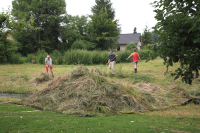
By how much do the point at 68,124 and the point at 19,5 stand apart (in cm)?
3534

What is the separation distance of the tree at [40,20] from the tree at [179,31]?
101 feet

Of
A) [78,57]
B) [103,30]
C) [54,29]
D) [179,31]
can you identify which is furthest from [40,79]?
[103,30]

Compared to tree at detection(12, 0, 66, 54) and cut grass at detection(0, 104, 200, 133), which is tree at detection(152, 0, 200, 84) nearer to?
cut grass at detection(0, 104, 200, 133)

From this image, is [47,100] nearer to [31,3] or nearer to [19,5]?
[31,3]

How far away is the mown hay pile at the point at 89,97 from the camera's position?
595cm

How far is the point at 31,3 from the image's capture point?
3177 cm

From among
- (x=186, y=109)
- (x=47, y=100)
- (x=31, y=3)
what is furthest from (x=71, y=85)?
(x=31, y=3)

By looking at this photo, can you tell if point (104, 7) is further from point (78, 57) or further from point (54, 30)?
point (78, 57)

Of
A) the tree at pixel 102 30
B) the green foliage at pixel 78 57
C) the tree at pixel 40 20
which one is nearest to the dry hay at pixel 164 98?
the green foliage at pixel 78 57

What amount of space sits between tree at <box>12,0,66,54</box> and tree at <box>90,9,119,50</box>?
7.88 meters

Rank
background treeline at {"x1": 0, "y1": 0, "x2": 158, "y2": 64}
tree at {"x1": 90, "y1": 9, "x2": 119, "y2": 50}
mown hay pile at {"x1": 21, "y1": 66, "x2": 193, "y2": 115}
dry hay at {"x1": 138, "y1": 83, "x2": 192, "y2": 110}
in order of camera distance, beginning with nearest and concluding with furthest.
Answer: mown hay pile at {"x1": 21, "y1": 66, "x2": 193, "y2": 115} < dry hay at {"x1": 138, "y1": 83, "x2": 192, "y2": 110} < background treeline at {"x1": 0, "y1": 0, "x2": 158, "y2": 64} < tree at {"x1": 90, "y1": 9, "x2": 119, "y2": 50}

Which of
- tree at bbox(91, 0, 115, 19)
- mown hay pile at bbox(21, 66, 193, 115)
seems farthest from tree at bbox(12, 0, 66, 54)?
mown hay pile at bbox(21, 66, 193, 115)

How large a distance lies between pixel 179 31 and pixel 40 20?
33.7 metres

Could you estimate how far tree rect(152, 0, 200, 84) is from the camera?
9.03ft
